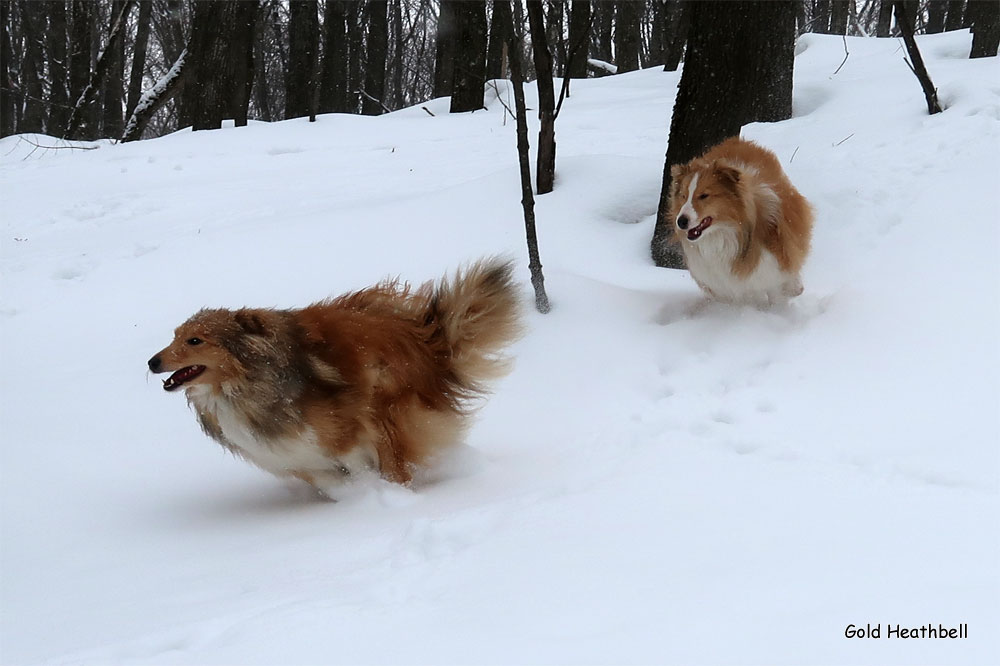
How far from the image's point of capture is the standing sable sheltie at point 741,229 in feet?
18.9

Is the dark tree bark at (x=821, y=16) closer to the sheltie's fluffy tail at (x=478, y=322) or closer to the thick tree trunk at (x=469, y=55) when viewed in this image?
the thick tree trunk at (x=469, y=55)

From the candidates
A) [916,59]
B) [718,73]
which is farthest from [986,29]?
[718,73]

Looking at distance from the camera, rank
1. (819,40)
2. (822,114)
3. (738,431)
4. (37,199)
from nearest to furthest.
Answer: (738,431) → (822,114) → (37,199) → (819,40)

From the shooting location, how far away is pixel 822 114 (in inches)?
340

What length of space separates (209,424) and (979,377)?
13.2 ft

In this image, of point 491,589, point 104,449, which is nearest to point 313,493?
point 104,449

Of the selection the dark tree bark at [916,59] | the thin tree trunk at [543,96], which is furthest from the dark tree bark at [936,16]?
the thin tree trunk at [543,96]

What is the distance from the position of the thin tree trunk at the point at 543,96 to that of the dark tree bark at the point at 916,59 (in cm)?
310

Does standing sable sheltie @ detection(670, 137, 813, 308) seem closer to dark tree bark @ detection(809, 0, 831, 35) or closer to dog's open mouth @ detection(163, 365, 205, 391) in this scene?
dog's open mouth @ detection(163, 365, 205, 391)

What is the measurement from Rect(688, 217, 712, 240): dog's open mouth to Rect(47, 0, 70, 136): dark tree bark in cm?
1983

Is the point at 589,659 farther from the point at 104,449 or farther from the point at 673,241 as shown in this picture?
the point at 673,241

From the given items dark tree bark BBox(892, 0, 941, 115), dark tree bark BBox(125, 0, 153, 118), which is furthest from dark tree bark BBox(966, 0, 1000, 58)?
dark tree bark BBox(125, 0, 153, 118)

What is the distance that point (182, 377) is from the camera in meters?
4.21

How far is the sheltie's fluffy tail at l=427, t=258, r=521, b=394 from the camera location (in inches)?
184
